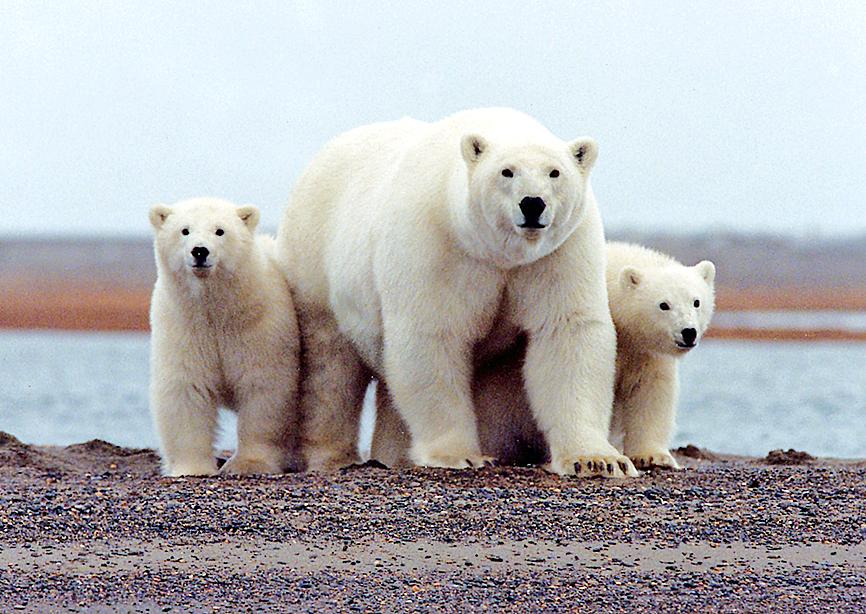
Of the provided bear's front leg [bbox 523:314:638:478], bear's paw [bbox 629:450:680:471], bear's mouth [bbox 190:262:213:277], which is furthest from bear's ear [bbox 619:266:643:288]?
bear's mouth [bbox 190:262:213:277]

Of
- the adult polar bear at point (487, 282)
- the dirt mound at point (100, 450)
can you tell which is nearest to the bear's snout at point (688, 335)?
the adult polar bear at point (487, 282)

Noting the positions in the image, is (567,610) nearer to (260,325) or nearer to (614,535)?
(614,535)

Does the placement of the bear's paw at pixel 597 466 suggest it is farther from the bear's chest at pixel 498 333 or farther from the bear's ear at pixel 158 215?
the bear's ear at pixel 158 215

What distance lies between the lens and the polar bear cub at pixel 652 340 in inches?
321

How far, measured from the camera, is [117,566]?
18.5ft

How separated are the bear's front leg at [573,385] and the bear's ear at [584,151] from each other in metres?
0.78

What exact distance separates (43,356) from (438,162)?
28.3 m

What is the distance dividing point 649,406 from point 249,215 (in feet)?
8.19

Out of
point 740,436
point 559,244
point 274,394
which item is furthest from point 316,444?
point 740,436

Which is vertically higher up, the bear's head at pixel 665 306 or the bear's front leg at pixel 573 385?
the bear's head at pixel 665 306

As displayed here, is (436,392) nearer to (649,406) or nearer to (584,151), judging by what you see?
(649,406)

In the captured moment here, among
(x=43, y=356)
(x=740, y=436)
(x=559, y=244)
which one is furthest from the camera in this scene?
(x=43, y=356)

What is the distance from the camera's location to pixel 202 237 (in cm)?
832

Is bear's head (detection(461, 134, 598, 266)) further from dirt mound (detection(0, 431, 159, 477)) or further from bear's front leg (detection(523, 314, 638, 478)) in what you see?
dirt mound (detection(0, 431, 159, 477))
